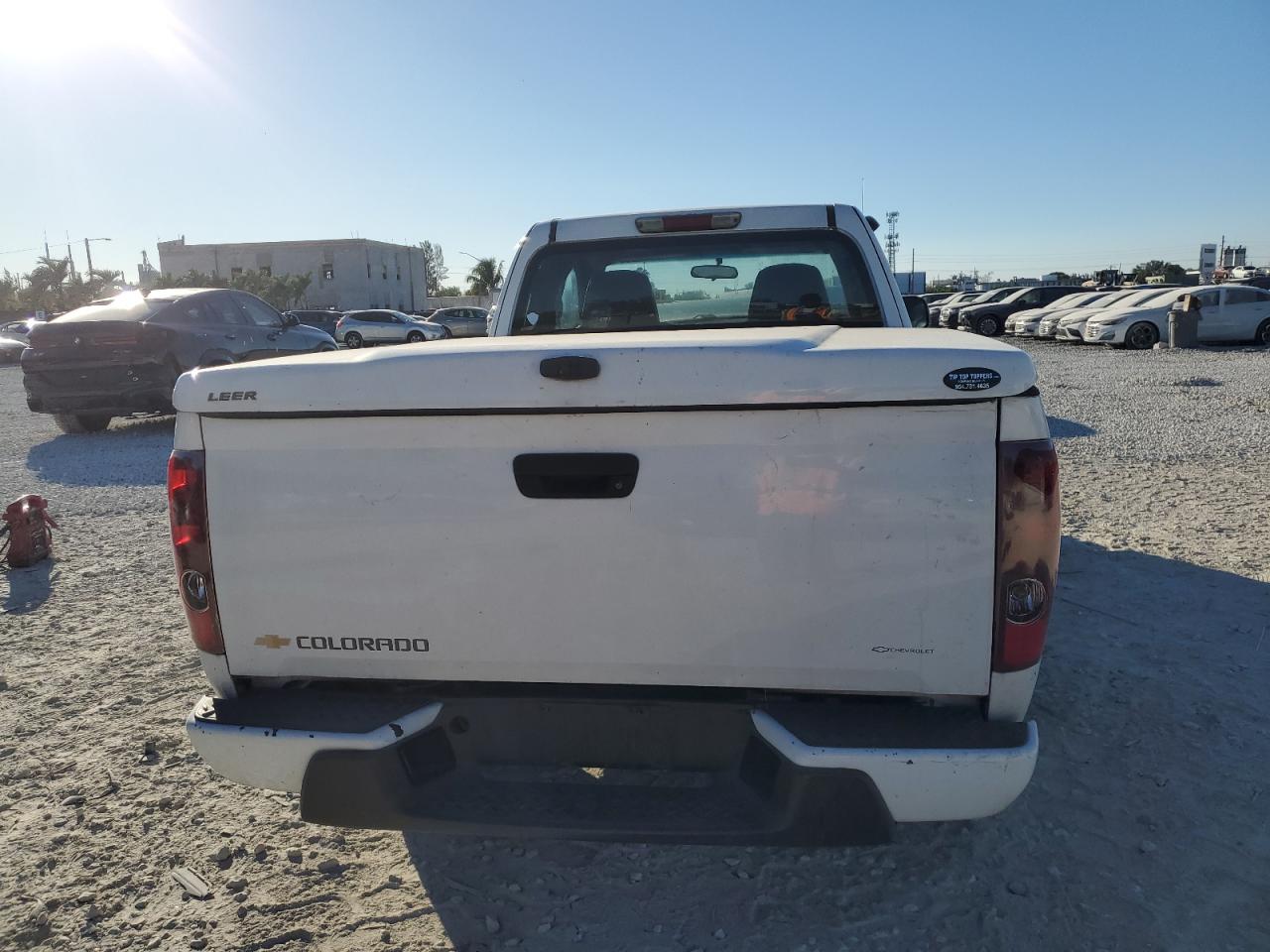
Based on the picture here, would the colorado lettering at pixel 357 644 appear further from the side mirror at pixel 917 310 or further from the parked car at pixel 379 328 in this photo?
the parked car at pixel 379 328

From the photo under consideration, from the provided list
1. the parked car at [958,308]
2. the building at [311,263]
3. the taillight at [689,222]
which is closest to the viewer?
the taillight at [689,222]

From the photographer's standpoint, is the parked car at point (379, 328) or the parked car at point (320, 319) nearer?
the parked car at point (379, 328)

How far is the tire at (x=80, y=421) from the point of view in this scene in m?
11.7

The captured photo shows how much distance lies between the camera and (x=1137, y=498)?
7008 millimetres

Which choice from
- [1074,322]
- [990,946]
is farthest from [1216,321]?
[990,946]

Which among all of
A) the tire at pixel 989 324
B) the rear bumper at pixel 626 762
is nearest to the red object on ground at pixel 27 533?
the rear bumper at pixel 626 762

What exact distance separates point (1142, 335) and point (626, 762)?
2466 centimetres

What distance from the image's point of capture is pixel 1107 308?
24.7 metres

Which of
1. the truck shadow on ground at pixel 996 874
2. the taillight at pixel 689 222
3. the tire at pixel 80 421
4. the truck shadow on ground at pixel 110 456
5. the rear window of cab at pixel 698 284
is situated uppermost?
the taillight at pixel 689 222

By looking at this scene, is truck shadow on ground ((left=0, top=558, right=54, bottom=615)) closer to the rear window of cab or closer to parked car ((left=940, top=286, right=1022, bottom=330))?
the rear window of cab

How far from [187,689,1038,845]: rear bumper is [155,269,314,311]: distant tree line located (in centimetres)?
6251

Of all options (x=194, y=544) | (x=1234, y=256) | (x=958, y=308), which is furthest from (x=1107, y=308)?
(x=1234, y=256)

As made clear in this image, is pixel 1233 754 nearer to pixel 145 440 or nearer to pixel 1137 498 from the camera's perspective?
pixel 1137 498

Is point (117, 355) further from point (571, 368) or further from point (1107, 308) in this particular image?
point (1107, 308)
